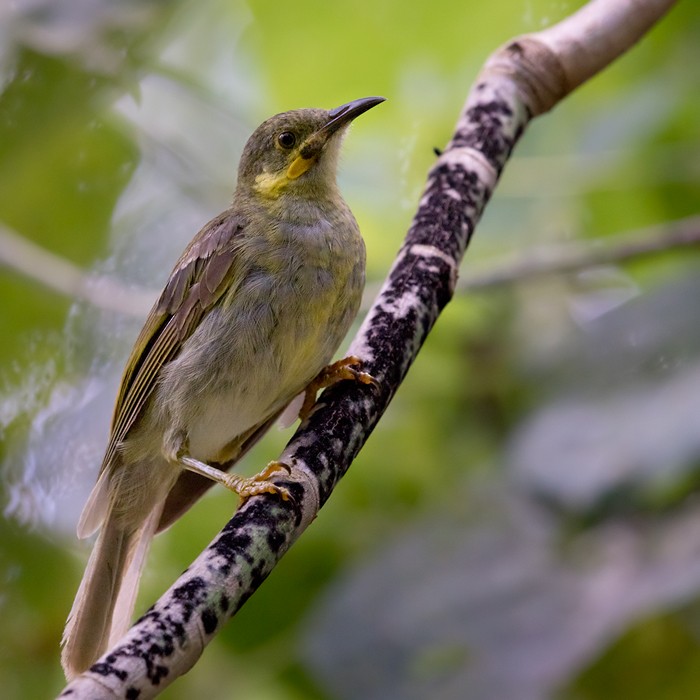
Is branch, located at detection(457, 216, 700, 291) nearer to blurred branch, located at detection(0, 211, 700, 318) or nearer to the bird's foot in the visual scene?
blurred branch, located at detection(0, 211, 700, 318)

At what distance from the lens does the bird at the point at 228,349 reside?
3.13 meters

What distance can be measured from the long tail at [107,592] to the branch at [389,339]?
40.1 inches

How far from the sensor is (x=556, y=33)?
11.1 feet

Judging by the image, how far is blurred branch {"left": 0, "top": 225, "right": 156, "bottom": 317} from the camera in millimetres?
A: 4416

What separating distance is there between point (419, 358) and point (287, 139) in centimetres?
145

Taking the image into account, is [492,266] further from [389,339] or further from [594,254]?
[389,339]

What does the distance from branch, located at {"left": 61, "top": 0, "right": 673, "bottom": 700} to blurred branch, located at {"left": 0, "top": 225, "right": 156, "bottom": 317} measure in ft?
5.64

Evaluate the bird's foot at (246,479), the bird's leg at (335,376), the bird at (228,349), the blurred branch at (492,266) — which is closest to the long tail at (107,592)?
the bird at (228,349)

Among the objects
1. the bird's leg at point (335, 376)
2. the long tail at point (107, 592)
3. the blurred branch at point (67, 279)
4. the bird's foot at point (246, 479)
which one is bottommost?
the long tail at point (107, 592)

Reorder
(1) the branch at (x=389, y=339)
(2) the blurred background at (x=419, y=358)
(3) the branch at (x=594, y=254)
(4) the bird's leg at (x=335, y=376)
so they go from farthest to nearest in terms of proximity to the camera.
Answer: (3) the branch at (x=594, y=254)
(2) the blurred background at (x=419, y=358)
(4) the bird's leg at (x=335, y=376)
(1) the branch at (x=389, y=339)

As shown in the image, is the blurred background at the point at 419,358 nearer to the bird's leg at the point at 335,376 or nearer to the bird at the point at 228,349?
the bird at the point at 228,349

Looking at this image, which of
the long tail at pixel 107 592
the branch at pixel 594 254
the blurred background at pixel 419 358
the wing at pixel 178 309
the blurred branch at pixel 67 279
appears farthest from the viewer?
the blurred branch at pixel 67 279

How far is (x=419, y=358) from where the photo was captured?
4656 mm

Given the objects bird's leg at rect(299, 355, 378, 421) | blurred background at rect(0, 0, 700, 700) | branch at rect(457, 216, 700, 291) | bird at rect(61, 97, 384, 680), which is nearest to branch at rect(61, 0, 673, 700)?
bird's leg at rect(299, 355, 378, 421)
